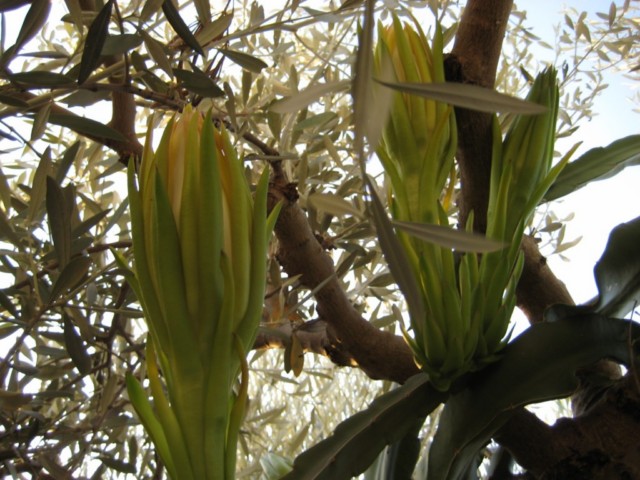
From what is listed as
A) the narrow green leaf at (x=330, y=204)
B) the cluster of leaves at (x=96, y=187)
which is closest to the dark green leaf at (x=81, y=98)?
the cluster of leaves at (x=96, y=187)

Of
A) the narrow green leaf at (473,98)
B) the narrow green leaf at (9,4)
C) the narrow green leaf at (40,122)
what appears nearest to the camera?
the narrow green leaf at (473,98)

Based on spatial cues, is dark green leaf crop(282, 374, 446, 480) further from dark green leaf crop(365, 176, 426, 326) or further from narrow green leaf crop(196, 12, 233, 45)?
narrow green leaf crop(196, 12, 233, 45)

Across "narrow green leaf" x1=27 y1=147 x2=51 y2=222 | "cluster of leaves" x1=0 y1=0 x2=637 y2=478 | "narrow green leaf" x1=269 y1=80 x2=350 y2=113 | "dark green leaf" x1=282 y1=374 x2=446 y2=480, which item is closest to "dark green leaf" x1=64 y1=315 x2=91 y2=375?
"cluster of leaves" x1=0 y1=0 x2=637 y2=478

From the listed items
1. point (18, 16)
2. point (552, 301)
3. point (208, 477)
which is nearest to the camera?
point (208, 477)

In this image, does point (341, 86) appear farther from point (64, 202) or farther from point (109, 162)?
point (109, 162)

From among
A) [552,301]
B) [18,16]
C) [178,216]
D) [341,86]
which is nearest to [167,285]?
[178,216]

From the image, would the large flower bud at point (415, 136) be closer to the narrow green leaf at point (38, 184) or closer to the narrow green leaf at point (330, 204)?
the narrow green leaf at point (330, 204)
